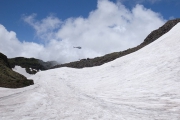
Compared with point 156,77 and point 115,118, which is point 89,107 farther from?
point 156,77

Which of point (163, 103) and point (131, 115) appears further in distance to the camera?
point (163, 103)

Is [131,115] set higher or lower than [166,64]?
lower

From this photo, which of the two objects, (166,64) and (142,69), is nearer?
(166,64)

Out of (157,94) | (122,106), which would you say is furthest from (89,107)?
(157,94)

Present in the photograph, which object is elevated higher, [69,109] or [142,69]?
[142,69]

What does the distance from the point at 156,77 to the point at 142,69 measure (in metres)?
5.56

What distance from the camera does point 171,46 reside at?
30969mm

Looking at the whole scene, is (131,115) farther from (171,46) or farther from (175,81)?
(171,46)

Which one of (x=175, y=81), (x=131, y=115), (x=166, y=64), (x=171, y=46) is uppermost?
(x=171, y=46)

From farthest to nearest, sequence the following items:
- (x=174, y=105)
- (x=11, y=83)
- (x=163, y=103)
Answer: (x=11, y=83)
(x=163, y=103)
(x=174, y=105)

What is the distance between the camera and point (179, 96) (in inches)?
630

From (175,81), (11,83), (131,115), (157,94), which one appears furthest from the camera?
(11,83)

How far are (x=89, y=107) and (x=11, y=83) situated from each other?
55.0 ft

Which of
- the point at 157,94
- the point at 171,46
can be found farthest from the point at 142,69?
the point at 157,94
